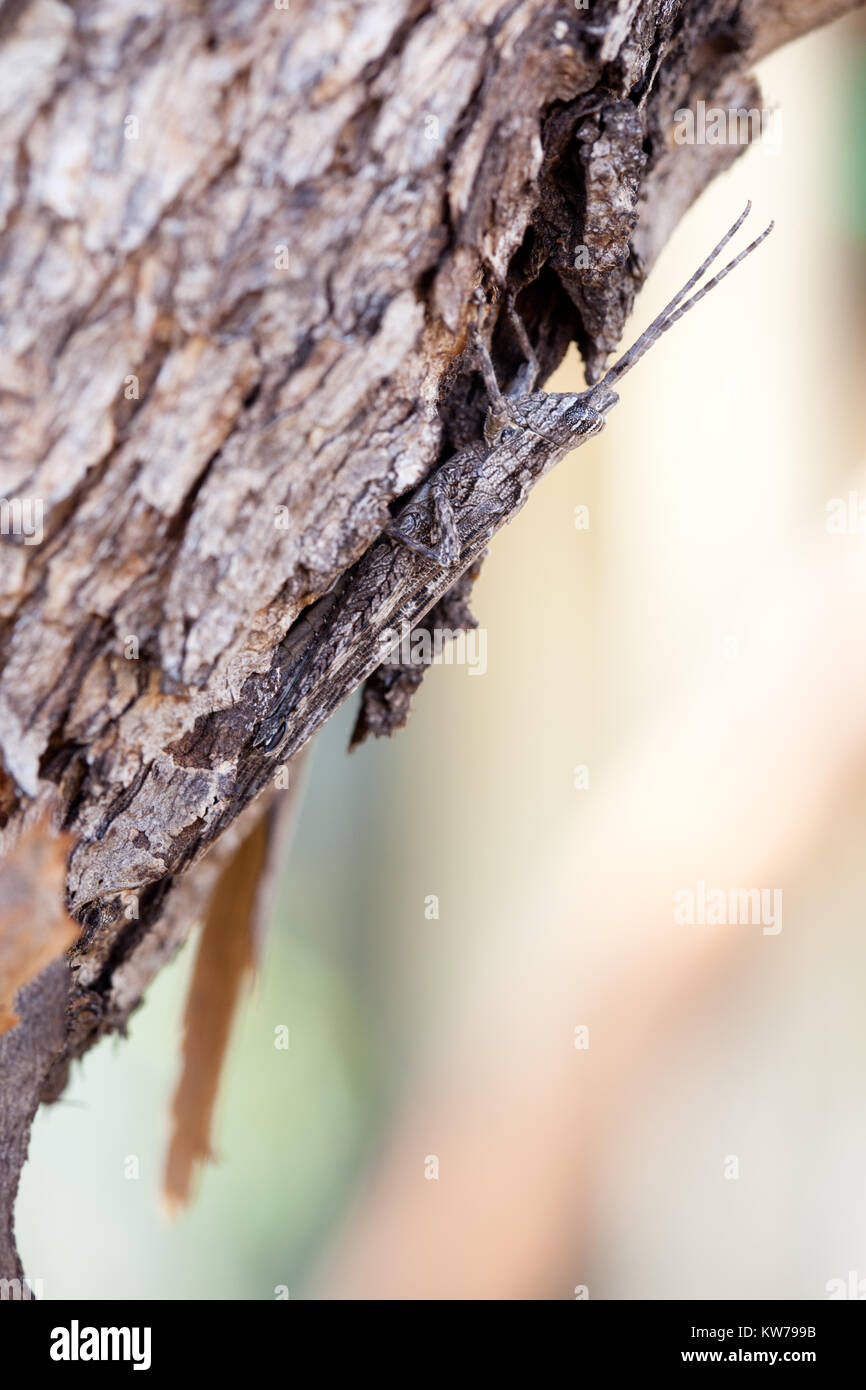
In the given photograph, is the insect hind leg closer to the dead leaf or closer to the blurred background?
the dead leaf

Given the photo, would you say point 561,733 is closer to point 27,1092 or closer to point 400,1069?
point 400,1069

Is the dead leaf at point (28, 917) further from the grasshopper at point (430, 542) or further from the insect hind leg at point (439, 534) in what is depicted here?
the insect hind leg at point (439, 534)

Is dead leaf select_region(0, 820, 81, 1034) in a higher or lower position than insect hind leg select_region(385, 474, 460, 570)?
lower

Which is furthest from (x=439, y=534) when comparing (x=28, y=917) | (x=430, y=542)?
(x=28, y=917)

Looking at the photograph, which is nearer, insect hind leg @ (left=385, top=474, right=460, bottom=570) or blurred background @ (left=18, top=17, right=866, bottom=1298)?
insect hind leg @ (left=385, top=474, right=460, bottom=570)

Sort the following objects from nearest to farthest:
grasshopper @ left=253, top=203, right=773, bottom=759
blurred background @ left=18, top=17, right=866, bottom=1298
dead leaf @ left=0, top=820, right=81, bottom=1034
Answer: dead leaf @ left=0, top=820, right=81, bottom=1034, grasshopper @ left=253, top=203, right=773, bottom=759, blurred background @ left=18, top=17, right=866, bottom=1298

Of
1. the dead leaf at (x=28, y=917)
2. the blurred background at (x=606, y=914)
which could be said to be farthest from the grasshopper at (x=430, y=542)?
the blurred background at (x=606, y=914)

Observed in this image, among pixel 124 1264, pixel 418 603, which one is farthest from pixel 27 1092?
pixel 124 1264

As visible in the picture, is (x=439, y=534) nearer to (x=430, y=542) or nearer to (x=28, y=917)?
(x=430, y=542)

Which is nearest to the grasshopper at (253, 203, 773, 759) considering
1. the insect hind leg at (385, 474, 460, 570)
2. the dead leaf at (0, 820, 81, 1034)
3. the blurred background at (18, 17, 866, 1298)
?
the insect hind leg at (385, 474, 460, 570)

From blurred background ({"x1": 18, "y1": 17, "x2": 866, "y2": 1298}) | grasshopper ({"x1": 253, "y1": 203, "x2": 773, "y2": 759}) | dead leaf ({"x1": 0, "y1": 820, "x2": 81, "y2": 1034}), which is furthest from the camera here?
blurred background ({"x1": 18, "y1": 17, "x2": 866, "y2": 1298})
